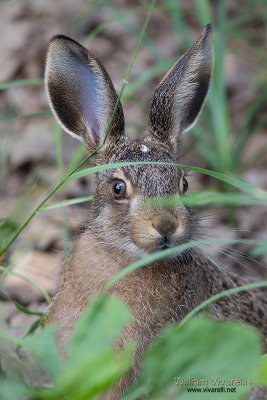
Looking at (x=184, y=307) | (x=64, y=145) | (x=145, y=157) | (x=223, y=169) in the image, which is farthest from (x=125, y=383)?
(x=64, y=145)

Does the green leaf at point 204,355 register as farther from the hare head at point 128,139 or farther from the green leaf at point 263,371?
the hare head at point 128,139

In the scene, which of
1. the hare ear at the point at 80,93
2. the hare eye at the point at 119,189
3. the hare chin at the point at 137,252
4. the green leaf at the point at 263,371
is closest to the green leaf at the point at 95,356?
the green leaf at the point at 263,371

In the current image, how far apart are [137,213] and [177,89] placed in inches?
48.8

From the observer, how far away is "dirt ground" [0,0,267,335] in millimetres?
6359

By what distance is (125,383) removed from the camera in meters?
3.71

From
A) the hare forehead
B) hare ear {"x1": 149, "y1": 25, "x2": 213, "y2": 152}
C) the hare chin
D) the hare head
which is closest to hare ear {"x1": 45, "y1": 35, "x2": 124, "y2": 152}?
the hare head

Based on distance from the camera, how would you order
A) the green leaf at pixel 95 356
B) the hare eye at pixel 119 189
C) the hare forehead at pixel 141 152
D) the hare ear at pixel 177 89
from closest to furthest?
the green leaf at pixel 95 356
the hare eye at pixel 119 189
the hare forehead at pixel 141 152
the hare ear at pixel 177 89

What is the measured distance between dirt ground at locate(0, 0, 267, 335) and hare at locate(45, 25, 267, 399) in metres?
1.34

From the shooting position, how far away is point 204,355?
2018mm

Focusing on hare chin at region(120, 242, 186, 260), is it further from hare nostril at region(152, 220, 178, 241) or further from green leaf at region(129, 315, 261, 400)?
green leaf at region(129, 315, 261, 400)

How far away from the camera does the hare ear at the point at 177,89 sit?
454 cm

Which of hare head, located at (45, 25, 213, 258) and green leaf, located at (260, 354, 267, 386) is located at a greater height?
hare head, located at (45, 25, 213, 258)

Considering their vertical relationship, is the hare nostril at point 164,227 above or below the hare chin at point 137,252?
above

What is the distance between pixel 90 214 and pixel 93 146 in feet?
1.79
